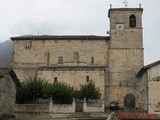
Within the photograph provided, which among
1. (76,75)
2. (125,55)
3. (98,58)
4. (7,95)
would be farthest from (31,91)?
(125,55)

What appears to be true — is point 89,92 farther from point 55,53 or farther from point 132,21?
point 132,21

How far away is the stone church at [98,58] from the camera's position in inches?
2183

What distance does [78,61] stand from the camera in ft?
192

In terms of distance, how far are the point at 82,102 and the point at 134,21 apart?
19811 millimetres

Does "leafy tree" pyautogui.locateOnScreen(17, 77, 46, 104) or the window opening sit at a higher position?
the window opening

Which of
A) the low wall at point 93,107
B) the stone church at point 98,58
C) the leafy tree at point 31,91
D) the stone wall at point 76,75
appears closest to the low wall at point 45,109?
the low wall at point 93,107

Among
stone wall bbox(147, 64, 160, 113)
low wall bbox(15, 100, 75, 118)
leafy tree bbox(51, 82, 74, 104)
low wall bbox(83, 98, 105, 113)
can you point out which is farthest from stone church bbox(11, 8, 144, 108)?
low wall bbox(15, 100, 75, 118)

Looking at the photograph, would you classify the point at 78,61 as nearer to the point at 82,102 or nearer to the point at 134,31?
the point at 134,31

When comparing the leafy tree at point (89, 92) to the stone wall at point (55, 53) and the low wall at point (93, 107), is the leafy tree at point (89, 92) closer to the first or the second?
the low wall at point (93, 107)

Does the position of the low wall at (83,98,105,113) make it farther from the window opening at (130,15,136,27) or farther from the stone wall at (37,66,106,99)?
the window opening at (130,15,136,27)

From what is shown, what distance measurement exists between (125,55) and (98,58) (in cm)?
435

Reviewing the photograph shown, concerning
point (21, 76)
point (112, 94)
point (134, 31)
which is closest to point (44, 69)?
point (21, 76)

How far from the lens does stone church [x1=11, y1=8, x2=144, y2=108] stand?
55.4 metres

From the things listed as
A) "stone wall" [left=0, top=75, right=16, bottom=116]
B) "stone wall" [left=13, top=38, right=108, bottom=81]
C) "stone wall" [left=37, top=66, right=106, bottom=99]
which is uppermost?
"stone wall" [left=13, top=38, right=108, bottom=81]
